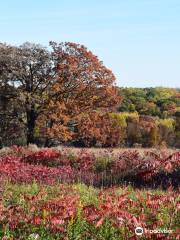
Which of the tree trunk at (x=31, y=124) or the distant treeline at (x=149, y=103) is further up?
the distant treeline at (x=149, y=103)

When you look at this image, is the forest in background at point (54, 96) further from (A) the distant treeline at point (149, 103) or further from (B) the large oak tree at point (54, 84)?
(A) the distant treeline at point (149, 103)

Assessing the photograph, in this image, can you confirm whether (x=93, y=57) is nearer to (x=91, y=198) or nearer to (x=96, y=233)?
(x=91, y=198)

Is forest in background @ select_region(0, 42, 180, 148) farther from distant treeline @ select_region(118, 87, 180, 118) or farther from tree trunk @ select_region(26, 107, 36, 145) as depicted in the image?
distant treeline @ select_region(118, 87, 180, 118)

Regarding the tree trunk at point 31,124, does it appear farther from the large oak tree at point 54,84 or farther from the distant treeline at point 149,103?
the distant treeline at point 149,103

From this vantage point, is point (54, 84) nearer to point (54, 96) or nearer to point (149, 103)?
point (54, 96)

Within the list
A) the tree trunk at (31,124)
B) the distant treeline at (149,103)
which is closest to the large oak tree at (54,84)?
the tree trunk at (31,124)

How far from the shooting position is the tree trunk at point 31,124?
35.9 m

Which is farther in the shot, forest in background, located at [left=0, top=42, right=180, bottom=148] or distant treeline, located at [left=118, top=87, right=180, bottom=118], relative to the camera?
distant treeline, located at [left=118, top=87, right=180, bottom=118]

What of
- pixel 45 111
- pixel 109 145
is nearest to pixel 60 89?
pixel 45 111

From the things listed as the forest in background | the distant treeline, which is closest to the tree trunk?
the forest in background

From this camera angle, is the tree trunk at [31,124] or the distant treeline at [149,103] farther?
the distant treeline at [149,103]

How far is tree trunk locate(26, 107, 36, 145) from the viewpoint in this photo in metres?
35.9

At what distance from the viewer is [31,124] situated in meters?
36.2

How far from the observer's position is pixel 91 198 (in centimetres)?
1033
